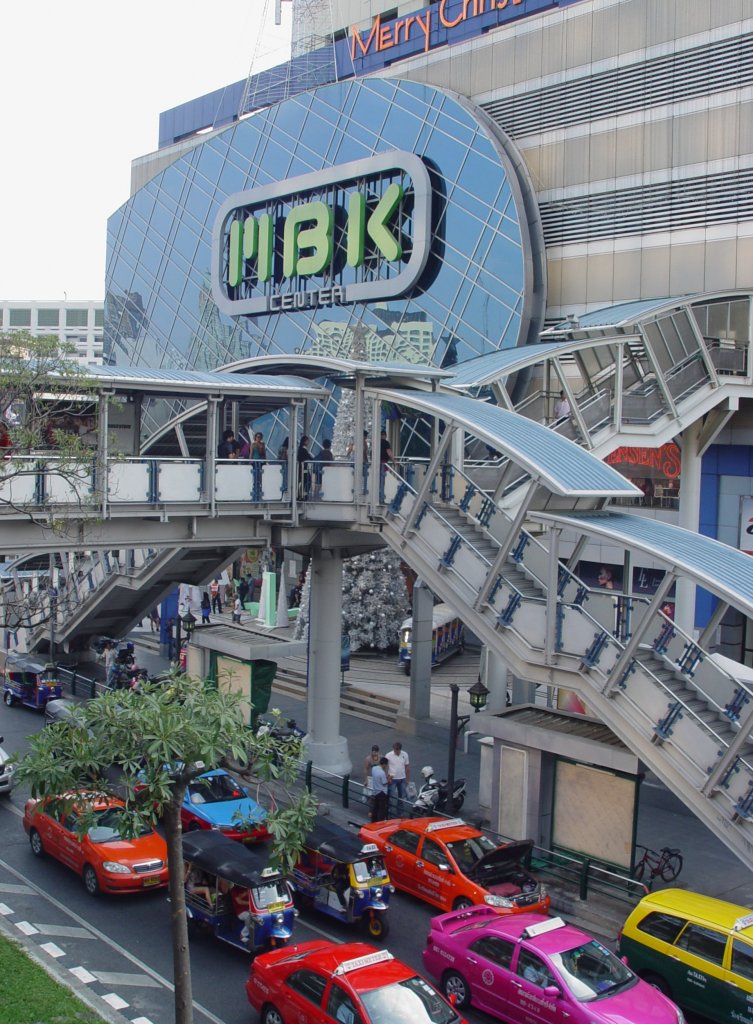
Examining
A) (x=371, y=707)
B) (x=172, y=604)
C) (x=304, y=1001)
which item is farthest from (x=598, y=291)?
(x=304, y=1001)

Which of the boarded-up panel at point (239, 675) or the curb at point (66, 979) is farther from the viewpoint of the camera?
the boarded-up panel at point (239, 675)

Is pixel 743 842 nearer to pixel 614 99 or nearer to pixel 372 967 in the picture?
pixel 372 967

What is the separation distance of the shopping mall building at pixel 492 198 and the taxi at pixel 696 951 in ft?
42.7

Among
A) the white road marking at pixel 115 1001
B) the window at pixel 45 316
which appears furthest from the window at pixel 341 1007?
the window at pixel 45 316

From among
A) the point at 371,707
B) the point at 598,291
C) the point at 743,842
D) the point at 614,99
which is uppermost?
the point at 614,99

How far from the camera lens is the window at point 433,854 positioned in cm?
1592

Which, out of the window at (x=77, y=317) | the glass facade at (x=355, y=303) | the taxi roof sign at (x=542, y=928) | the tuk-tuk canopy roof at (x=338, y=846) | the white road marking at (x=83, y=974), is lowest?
the white road marking at (x=83, y=974)

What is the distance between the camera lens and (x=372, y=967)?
37.6 ft

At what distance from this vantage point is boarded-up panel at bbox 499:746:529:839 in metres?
18.0

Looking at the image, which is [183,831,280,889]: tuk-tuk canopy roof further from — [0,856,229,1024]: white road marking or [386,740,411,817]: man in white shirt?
[386,740,411,817]: man in white shirt

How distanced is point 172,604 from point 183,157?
21325mm

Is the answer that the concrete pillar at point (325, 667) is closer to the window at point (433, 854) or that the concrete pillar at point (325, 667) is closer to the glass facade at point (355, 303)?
the window at point (433, 854)

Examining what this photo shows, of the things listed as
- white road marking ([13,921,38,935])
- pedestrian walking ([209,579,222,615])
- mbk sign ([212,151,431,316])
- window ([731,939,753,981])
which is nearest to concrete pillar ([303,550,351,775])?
white road marking ([13,921,38,935])

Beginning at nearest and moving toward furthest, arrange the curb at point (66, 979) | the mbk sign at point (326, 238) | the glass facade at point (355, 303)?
the curb at point (66, 979)
the glass facade at point (355, 303)
the mbk sign at point (326, 238)
